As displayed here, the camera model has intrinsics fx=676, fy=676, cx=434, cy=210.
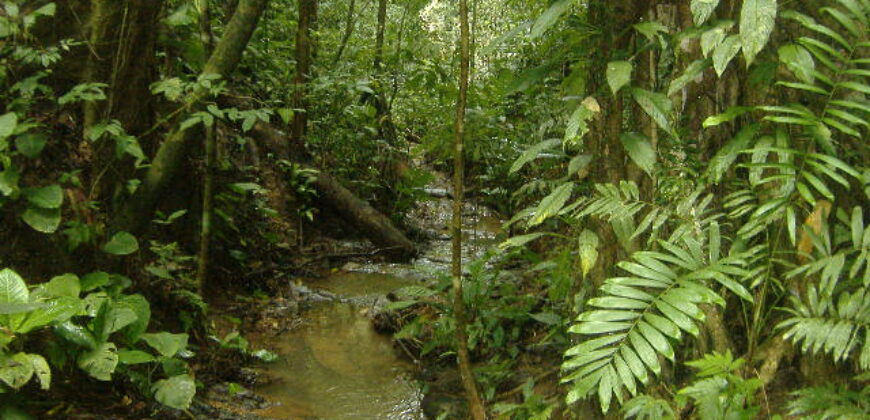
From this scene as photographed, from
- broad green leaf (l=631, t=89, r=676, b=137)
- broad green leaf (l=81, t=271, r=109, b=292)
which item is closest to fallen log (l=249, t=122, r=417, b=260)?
broad green leaf (l=81, t=271, r=109, b=292)

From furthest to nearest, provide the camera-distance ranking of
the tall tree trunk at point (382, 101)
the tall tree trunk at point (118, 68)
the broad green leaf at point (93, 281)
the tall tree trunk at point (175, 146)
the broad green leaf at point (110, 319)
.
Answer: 1. the tall tree trunk at point (382, 101)
2. the tall tree trunk at point (175, 146)
3. the tall tree trunk at point (118, 68)
4. the broad green leaf at point (93, 281)
5. the broad green leaf at point (110, 319)

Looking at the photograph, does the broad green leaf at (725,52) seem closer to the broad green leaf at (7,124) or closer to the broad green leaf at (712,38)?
the broad green leaf at (712,38)

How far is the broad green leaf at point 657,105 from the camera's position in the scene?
2264 millimetres

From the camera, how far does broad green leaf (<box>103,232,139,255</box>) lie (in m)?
3.22

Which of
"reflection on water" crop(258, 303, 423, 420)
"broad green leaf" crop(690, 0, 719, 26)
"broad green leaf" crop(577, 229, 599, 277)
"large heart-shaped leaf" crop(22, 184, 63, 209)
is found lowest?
"reflection on water" crop(258, 303, 423, 420)

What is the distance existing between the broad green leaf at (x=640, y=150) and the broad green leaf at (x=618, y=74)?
10.1 inches

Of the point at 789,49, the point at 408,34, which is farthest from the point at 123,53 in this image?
the point at 408,34

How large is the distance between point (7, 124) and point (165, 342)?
1.15 metres

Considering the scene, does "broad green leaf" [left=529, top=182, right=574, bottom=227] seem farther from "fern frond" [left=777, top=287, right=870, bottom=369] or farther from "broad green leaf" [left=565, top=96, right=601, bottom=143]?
"fern frond" [left=777, top=287, right=870, bottom=369]

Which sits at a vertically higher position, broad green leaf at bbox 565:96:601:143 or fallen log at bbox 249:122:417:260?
broad green leaf at bbox 565:96:601:143

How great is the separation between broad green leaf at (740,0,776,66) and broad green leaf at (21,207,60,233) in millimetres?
2768

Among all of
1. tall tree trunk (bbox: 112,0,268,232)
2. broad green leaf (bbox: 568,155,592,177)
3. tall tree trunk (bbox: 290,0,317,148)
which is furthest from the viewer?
tall tree trunk (bbox: 290,0,317,148)

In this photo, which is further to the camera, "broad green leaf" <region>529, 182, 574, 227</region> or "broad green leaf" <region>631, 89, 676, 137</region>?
"broad green leaf" <region>529, 182, 574, 227</region>

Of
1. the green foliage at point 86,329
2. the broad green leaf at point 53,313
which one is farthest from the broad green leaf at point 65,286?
the broad green leaf at point 53,313
